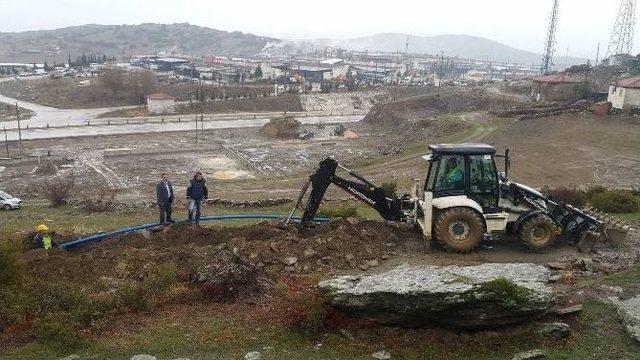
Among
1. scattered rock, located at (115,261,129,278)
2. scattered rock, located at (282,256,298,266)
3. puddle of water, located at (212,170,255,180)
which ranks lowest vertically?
puddle of water, located at (212,170,255,180)

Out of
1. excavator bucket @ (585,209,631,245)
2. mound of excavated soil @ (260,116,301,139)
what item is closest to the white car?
excavator bucket @ (585,209,631,245)

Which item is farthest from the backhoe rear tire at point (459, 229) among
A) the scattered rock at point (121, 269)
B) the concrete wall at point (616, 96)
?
the concrete wall at point (616, 96)

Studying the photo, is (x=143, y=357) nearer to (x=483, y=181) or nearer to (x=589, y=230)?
(x=483, y=181)

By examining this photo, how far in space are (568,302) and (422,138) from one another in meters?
32.7

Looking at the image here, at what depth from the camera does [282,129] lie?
5006 centimetres

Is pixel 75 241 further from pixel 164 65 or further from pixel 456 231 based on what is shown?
pixel 164 65

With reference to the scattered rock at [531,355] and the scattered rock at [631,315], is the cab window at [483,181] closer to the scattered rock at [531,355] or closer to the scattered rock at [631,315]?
the scattered rock at [631,315]

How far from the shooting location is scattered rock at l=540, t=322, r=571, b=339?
7961 millimetres

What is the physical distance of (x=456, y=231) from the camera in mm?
11547

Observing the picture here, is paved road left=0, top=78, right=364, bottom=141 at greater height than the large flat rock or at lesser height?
lesser

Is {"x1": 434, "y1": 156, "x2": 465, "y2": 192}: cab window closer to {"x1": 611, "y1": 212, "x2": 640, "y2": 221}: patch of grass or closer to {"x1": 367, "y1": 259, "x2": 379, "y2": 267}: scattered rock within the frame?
{"x1": 367, "y1": 259, "x2": 379, "y2": 267}: scattered rock

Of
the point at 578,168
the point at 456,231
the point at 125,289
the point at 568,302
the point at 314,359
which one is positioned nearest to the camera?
the point at 314,359

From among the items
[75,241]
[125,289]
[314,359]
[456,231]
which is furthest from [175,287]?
[456,231]

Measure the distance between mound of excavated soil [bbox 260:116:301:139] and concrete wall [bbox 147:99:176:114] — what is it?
2107cm
